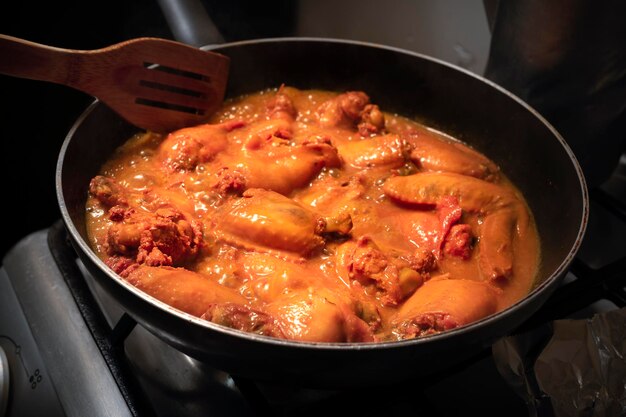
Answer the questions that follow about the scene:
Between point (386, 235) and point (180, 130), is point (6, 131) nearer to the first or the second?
point (180, 130)

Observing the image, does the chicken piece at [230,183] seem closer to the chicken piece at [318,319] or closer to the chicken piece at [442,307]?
the chicken piece at [318,319]

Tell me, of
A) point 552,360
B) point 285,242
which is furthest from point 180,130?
point 552,360

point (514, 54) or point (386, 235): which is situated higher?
point (514, 54)

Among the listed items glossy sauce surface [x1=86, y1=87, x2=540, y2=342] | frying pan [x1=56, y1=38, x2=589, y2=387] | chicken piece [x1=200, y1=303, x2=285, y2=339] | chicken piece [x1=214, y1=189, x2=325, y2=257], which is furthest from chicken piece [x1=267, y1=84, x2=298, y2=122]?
chicken piece [x1=200, y1=303, x2=285, y2=339]

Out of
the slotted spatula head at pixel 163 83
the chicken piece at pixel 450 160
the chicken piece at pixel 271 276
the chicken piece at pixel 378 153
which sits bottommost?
the chicken piece at pixel 271 276

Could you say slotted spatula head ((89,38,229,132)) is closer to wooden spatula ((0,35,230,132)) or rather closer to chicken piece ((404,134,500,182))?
wooden spatula ((0,35,230,132))

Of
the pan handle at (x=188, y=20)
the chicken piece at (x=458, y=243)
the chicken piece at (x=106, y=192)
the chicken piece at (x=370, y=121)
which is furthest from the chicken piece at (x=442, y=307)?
the pan handle at (x=188, y=20)
